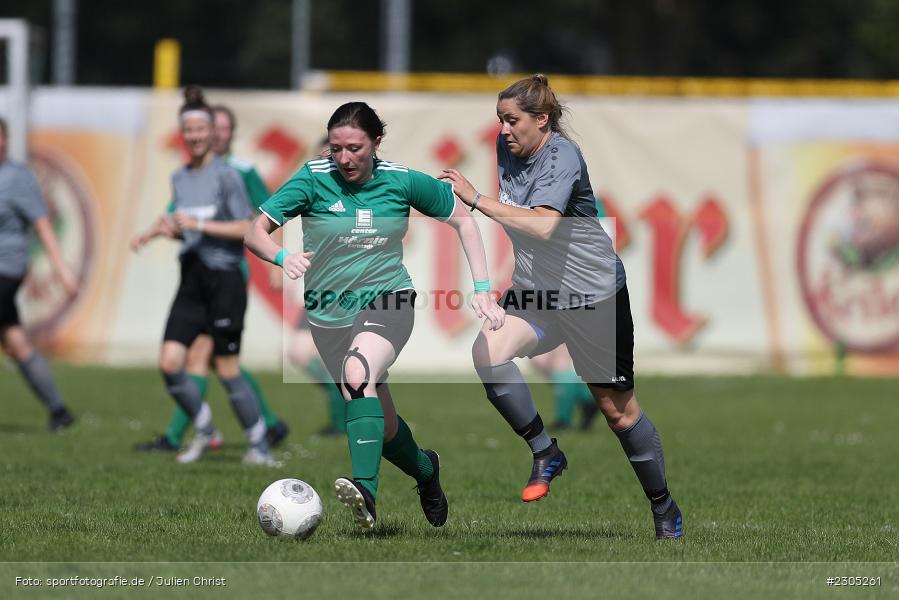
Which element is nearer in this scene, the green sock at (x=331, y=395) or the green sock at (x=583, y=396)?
the green sock at (x=331, y=395)

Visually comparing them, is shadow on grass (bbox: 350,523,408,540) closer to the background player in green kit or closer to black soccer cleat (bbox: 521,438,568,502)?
the background player in green kit

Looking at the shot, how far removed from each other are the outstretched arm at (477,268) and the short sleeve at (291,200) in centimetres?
68

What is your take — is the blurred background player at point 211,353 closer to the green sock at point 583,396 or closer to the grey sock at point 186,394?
the grey sock at point 186,394

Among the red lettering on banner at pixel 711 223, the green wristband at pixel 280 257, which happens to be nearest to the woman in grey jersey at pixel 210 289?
the green wristband at pixel 280 257

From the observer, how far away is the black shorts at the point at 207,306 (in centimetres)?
1040

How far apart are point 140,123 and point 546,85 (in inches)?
468

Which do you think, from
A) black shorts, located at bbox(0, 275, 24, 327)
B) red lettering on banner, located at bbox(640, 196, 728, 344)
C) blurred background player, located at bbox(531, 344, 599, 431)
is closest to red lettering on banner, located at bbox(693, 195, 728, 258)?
red lettering on banner, located at bbox(640, 196, 728, 344)

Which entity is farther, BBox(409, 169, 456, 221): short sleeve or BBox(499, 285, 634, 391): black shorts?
BBox(409, 169, 456, 221): short sleeve

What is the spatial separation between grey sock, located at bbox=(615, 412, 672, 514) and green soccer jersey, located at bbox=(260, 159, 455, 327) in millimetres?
1248

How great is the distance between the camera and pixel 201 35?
41219 mm

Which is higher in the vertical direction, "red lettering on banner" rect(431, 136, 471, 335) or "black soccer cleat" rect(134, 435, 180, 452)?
"red lettering on banner" rect(431, 136, 471, 335)

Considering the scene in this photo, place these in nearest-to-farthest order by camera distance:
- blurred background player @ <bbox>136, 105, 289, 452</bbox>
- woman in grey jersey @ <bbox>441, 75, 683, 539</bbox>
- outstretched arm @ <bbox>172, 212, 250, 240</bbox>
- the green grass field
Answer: the green grass field → woman in grey jersey @ <bbox>441, 75, 683, 539</bbox> → outstretched arm @ <bbox>172, 212, 250, 240</bbox> → blurred background player @ <bbox>136, 105, 289, 452</bbox>

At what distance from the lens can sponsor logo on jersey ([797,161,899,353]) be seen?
1752 cm

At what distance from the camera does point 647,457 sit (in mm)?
7113
